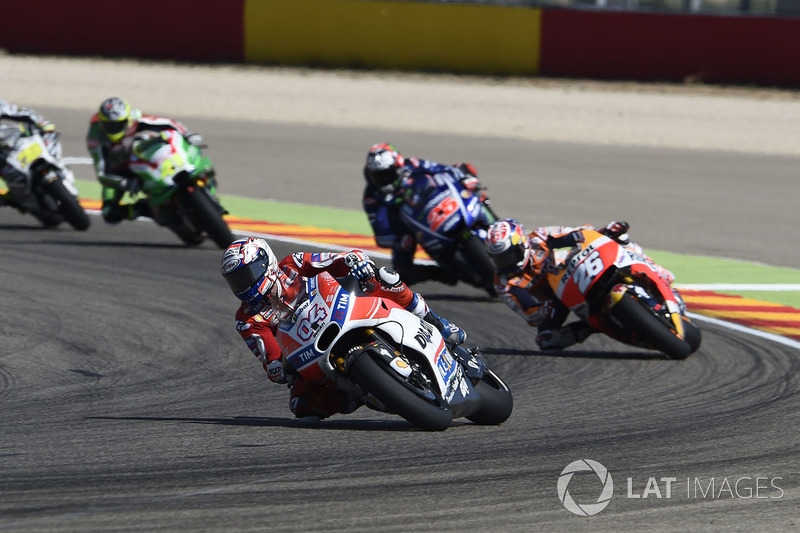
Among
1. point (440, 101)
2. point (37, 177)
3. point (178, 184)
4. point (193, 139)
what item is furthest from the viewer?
point (440, 101)

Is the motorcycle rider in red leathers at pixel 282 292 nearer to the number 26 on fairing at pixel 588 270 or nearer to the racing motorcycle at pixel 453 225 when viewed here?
the number 26 on fairing at pixel 588 270

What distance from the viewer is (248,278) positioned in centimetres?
792

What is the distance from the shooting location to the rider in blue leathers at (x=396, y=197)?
14023mm

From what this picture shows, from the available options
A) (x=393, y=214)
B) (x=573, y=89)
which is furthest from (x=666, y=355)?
(x=573, y=89)

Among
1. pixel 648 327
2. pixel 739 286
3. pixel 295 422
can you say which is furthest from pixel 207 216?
pixel 295 422

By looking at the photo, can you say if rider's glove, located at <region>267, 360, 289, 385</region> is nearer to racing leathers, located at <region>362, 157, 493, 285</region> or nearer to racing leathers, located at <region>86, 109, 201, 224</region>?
racing leathers, located at <region>362, 157, 493, 285</region>

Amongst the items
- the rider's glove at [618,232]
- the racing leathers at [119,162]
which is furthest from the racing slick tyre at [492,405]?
the racing leathers at [119,162]

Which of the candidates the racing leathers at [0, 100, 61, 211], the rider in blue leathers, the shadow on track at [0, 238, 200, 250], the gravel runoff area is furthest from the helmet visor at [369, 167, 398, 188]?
the gravel runoff area

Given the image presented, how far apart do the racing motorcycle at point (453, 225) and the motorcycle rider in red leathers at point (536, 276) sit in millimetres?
2090

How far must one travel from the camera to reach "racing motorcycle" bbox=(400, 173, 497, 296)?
1348 cm

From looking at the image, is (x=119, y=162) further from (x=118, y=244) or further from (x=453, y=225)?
(x=453, y=225)

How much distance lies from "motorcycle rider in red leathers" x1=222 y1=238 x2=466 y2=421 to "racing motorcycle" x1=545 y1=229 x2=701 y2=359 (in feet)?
8.76

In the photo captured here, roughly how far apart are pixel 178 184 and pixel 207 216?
52 centimetres

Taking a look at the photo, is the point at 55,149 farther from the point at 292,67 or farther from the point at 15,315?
the point at 292,67
